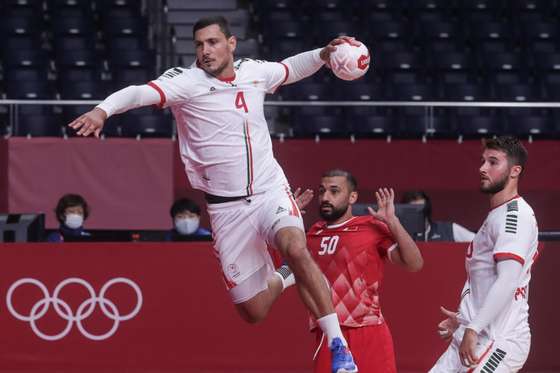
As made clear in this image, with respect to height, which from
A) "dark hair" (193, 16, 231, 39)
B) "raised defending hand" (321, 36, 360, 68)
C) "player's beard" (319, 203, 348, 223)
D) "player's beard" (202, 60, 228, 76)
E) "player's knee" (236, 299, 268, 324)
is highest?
"dark hair" (193, 16, 231, 39)

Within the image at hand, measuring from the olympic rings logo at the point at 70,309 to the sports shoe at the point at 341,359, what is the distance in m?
4.61

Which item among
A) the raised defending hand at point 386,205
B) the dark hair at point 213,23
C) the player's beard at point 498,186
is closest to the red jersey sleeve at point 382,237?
the raised defending hand at point 386,205

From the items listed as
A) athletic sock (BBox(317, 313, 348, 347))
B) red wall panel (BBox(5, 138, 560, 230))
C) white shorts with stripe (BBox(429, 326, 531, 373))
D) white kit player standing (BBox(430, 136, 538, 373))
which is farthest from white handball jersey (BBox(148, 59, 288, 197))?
red wall panel (BBox(5, 138, 560, 230))

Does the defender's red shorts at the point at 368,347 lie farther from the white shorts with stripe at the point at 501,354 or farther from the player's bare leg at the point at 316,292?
the white shorts with stripe at the point at 501,354

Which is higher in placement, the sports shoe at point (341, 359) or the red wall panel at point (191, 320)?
the sports shoe at point (341, 359)

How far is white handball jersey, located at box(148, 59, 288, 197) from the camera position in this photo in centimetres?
783

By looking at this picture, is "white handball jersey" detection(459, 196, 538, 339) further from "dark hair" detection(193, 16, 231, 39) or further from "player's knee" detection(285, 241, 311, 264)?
"dark hair" detection(193, 16, 231, 39)

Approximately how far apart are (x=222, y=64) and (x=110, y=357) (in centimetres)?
460

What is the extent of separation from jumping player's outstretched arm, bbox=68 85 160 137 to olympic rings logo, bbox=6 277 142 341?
4.26m

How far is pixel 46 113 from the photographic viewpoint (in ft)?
55.4

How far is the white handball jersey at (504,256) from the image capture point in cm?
631

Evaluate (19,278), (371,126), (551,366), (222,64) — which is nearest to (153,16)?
(371,126)

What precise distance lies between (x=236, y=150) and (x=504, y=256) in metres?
2.35

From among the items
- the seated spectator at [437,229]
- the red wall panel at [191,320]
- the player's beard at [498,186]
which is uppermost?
the player's beard at [498,186]
